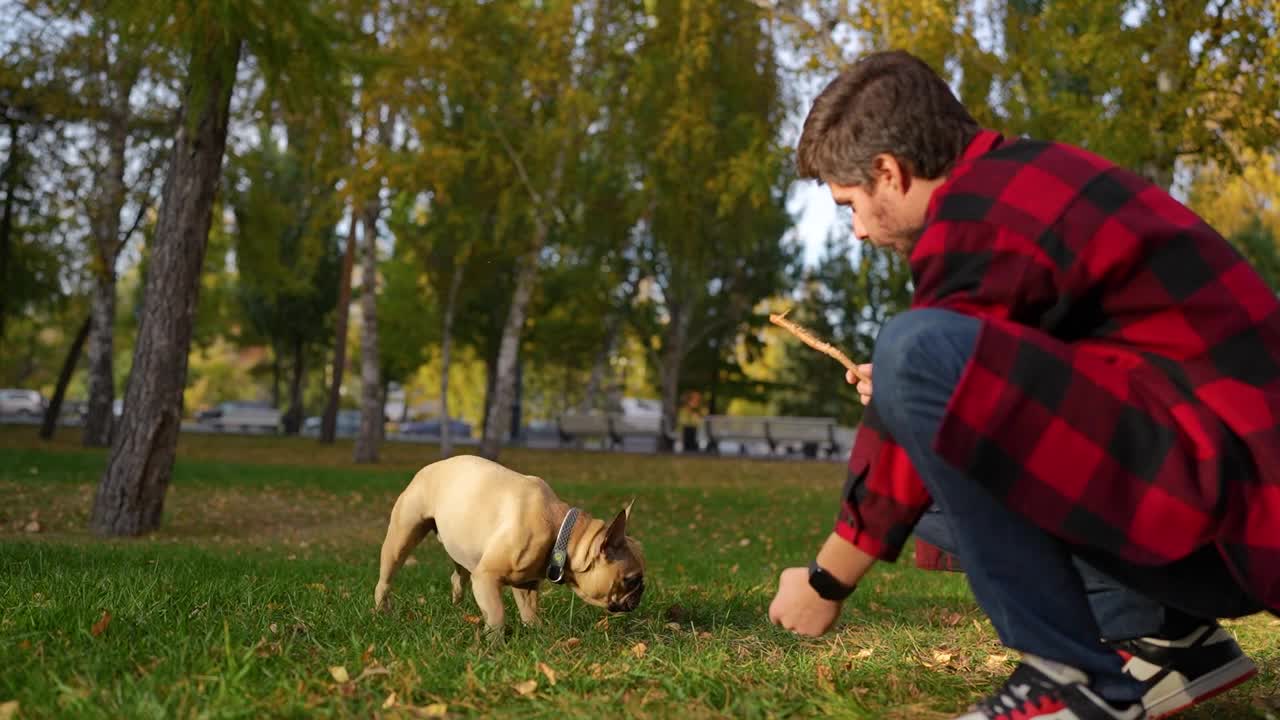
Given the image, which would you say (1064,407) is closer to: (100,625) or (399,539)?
(100,625)

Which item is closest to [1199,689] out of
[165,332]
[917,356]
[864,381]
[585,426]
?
[864,381]

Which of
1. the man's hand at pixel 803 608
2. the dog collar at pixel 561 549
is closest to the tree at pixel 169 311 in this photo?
the dog collar at pixel 561 549

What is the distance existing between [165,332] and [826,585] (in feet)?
26.3

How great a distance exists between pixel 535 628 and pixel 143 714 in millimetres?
1902

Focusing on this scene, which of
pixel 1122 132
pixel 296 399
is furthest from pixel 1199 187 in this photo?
Answer: pixel 296 399

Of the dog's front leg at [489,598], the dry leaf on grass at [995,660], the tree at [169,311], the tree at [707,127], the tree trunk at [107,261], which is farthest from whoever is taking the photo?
the tree trunk at [107,261]

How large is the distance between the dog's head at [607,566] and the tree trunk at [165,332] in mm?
6380

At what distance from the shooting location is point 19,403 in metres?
57.6

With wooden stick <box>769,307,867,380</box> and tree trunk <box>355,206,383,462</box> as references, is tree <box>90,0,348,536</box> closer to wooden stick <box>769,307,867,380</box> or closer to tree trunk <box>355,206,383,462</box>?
wooden stick <box>769,307,867,380</box>

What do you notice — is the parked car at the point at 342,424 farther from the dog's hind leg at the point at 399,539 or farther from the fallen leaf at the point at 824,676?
the fallen leaf at the point at 824,676

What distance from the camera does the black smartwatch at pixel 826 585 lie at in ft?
8.79

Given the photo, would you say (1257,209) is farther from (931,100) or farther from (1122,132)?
(931,100)

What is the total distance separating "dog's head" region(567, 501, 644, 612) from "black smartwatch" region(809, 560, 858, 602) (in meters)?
1.41

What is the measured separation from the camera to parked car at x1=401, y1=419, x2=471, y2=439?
5594cm
